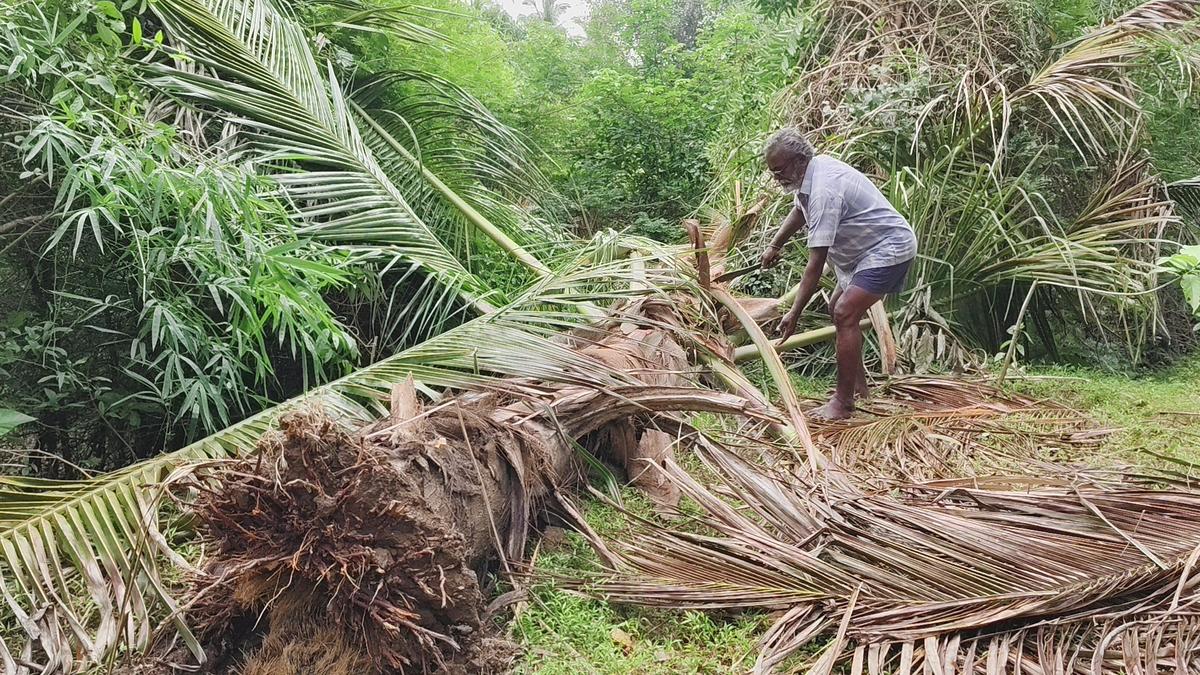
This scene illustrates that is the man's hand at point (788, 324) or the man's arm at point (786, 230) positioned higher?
the man's arm at point (786, 230)

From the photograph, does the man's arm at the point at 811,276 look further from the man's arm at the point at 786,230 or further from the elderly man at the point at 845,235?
the man's arm at the point at 786,230

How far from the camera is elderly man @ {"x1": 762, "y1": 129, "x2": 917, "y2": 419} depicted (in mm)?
3914

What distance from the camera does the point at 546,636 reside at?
2.07 metres

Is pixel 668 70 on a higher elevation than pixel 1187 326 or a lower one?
higher

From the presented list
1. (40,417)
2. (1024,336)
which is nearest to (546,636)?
(40,417)

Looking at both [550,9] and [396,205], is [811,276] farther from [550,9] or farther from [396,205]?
[550,9]

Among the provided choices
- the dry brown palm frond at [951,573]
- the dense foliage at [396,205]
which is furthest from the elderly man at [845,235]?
the dry brown palm frond at [951,573]

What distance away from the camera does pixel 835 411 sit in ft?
13.2

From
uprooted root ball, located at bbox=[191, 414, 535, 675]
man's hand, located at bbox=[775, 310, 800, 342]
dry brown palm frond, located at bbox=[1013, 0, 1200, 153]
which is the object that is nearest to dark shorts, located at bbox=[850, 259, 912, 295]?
man's hand, located at bbox=[775, 310, 800, 342]

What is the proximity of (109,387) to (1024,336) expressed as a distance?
5.25 metres

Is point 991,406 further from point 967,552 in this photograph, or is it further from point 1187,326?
point 1187,326

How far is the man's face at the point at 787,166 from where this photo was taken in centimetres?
397

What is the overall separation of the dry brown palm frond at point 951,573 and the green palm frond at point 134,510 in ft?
2.31

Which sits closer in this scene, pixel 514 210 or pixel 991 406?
pixel 991 406
